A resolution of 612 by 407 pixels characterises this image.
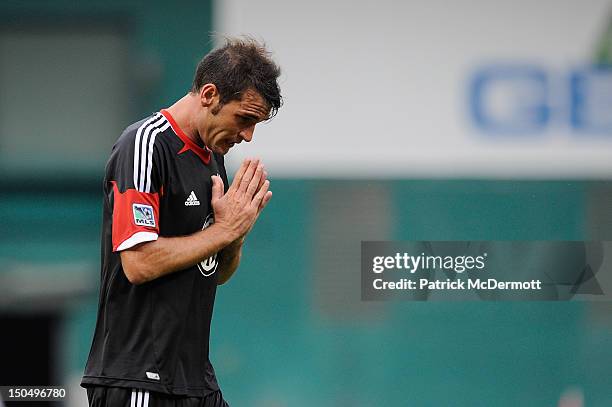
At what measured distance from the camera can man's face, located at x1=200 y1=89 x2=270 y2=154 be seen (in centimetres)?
325

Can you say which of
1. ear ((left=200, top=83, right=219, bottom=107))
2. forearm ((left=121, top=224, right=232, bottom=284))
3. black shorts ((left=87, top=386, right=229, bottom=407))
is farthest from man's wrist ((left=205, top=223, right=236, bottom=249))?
black shorts ((left=87, top=386, right=229, bottom=407))

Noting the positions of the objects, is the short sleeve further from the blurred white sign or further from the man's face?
the blurred white sign

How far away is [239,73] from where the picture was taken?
3.25 meters

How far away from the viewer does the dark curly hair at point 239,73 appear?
3248 millimetres

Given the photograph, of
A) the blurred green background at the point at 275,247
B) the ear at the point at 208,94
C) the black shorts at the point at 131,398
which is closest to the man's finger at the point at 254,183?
the ear at the point at 208,94

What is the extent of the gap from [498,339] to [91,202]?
6.89 ft

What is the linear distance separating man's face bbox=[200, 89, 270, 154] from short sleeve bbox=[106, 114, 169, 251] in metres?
0.18

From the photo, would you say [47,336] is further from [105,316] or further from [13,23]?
[105,316]

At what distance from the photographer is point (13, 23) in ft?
18.0

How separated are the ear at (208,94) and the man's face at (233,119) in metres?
0.02

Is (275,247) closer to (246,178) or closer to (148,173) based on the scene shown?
(246,178)

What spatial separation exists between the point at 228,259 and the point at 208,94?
0.63 metres

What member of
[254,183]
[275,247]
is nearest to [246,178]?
[254,183]

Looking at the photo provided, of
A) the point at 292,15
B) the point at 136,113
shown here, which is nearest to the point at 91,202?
the point at 136,113
